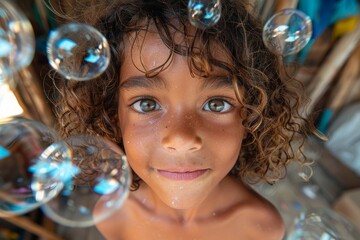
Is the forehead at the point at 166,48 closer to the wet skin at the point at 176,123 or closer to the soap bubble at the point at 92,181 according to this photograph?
the wet skin at the point at 176,123

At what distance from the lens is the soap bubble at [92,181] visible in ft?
3.02

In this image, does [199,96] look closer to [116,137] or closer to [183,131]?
[183,131]

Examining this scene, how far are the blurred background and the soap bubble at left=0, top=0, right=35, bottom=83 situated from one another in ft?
0.40

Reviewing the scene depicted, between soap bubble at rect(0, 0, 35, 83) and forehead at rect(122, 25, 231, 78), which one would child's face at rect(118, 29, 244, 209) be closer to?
forehead at rect(122, 25, 231, 78)

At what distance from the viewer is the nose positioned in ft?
2.51

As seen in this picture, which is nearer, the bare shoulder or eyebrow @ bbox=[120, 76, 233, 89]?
eyebrow @ bbox=[120, 76, 233, 89]

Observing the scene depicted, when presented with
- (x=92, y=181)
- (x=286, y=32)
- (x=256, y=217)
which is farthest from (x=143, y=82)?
(x=256, y=217)

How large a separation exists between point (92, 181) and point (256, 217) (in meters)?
0.47

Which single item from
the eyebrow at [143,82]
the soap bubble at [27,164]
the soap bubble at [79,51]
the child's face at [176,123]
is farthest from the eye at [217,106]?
the soap bubble at [27,164]

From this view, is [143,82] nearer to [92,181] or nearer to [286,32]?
[92,181]

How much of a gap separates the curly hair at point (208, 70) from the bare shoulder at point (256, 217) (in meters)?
0.08

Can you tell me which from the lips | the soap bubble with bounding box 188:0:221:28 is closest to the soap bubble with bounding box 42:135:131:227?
the lips

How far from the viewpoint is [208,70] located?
761 millimetres

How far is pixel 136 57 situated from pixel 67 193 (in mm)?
358
